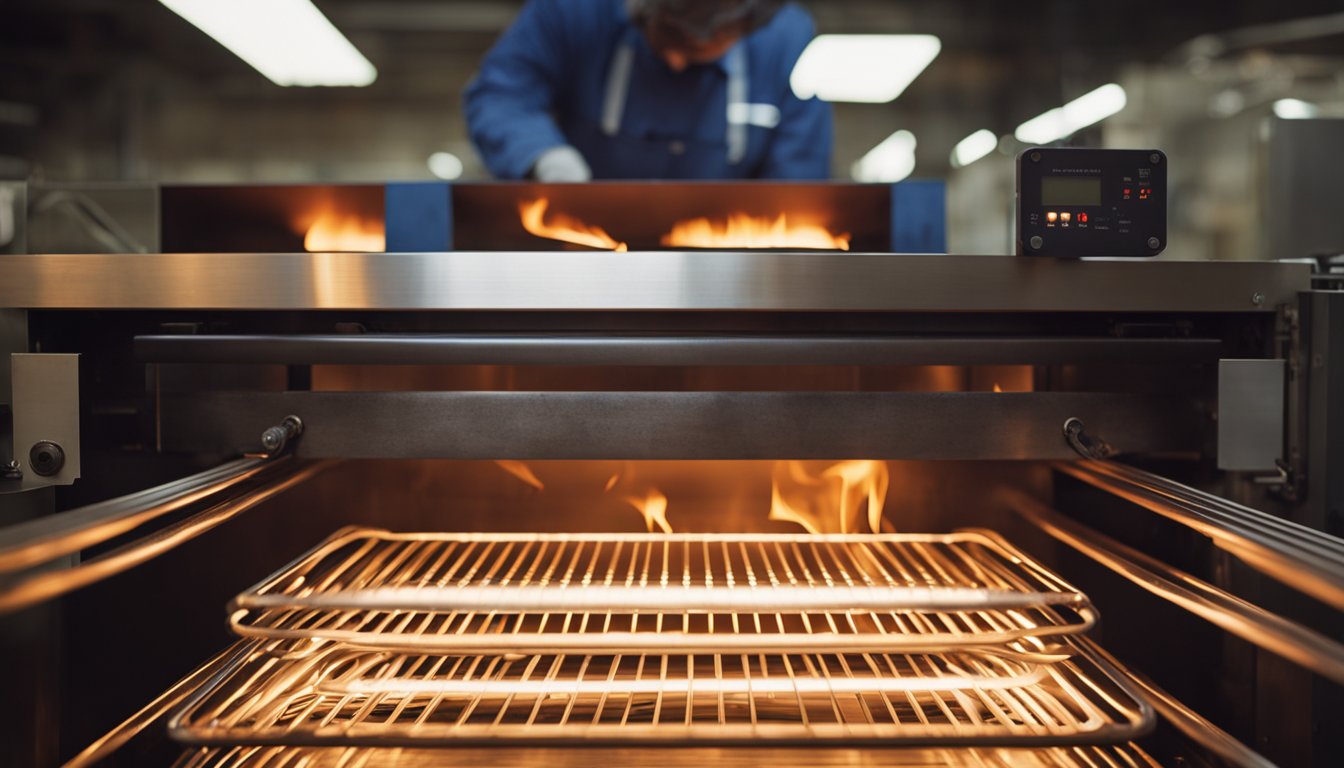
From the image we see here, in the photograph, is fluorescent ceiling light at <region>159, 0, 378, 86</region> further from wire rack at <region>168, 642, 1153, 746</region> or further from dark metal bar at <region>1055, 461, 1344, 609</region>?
dark metal bar at <region>1055, 461, 1344, 609</region>

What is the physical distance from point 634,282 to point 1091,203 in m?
0.43

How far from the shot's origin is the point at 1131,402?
702mm

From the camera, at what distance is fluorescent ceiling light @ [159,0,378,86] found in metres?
2.61

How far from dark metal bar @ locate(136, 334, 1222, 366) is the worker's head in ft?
3.59

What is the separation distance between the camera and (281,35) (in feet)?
9.68

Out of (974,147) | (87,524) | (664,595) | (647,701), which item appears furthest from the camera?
(974,147)

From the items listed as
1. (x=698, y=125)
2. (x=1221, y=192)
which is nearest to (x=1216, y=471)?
(x=698, y=125)

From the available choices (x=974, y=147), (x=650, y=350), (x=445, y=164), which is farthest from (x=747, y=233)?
(x=974, y=147)

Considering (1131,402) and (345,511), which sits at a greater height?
(1131,402)

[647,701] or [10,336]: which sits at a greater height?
[10,336]

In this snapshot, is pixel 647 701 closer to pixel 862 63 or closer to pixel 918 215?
pixel 918 215

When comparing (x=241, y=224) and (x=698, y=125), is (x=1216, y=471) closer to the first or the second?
(x=241, y=224)

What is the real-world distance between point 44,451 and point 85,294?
5.8 inches

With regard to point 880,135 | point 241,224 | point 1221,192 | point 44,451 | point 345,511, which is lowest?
point 345,511
